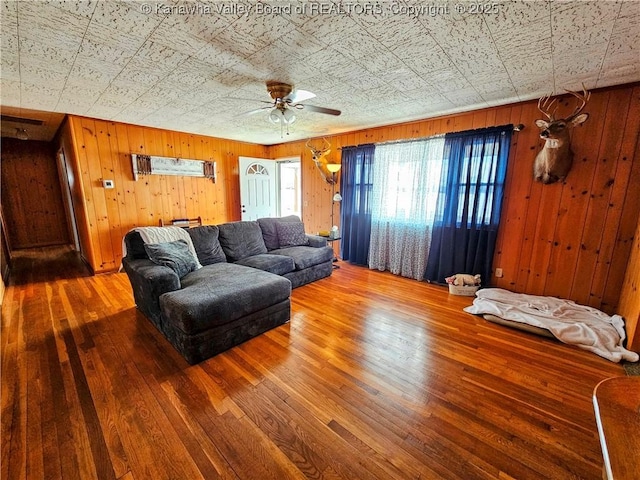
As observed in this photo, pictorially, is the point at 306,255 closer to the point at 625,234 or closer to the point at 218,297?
the point at 218,297

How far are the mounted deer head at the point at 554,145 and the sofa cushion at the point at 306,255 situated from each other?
2723 mm

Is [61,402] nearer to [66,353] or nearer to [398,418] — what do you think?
[66,353]

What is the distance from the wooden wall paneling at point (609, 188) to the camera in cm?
250

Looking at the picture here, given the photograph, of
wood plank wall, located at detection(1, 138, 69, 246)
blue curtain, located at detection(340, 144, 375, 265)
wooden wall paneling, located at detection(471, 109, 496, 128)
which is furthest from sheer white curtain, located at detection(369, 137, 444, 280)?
wood plank wall, located at detection(1, 138, 69, 246)

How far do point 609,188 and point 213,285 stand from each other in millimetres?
3971

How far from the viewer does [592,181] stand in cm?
267

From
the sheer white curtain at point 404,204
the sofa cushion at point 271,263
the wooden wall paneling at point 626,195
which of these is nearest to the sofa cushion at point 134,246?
the sofa cushion at point 271,263

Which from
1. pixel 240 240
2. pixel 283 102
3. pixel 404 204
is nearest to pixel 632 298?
pixel 404 204

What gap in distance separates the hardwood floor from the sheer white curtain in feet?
4.63

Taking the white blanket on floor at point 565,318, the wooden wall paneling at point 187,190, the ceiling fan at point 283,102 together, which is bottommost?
the white blanket on floor at point 565,318

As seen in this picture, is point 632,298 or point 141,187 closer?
point 632,298

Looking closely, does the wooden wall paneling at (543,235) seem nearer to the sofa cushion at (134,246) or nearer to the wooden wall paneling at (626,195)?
the wooden wall paneling at (626,195)

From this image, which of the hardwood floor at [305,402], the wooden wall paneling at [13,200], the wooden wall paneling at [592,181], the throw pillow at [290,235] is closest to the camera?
the hardwood floor at [305,402]

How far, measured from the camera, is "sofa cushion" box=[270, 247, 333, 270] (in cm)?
356
